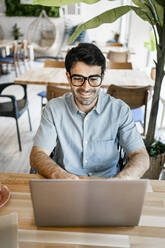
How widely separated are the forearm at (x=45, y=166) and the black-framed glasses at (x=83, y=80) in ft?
1.40

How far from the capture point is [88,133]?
1.29 m

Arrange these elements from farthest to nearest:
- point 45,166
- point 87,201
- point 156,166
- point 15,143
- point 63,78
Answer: point 15,143 → point 63,78 → point 156,166 → point 45,166 → point 87,201

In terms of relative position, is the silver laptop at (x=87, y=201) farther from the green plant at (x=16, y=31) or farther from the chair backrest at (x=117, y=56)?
the green plant at (x=16, y=31)

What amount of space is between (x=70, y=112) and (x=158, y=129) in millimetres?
2369

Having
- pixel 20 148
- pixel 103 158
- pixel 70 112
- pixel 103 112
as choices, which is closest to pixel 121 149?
pixel 103 158

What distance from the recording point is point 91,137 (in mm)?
1296

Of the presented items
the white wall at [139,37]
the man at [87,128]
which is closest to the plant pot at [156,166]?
the man at [87,128]

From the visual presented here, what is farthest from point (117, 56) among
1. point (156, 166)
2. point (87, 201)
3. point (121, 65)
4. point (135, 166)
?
point (87, 201)

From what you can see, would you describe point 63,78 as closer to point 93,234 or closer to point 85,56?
point 85,56

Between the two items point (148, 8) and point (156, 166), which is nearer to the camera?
point (148, 8)

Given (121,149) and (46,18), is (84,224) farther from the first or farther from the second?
(46,18)

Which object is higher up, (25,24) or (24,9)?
(24,9)

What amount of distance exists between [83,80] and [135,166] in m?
0.54

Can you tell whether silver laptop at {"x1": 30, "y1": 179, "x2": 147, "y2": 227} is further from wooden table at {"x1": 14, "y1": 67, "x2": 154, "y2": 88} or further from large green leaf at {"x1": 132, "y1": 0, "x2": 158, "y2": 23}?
wooden table at {"x1": 14, "y1": 67, "x2": 154, "y2": 88}
